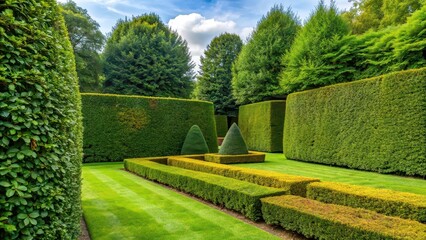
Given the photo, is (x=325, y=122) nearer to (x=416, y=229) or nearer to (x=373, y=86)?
(x=373, y=86)

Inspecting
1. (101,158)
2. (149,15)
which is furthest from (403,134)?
(149,15)

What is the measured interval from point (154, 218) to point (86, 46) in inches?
910

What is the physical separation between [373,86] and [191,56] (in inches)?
794

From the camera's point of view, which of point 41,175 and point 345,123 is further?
point 345,123

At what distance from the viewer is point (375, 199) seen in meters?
4.94

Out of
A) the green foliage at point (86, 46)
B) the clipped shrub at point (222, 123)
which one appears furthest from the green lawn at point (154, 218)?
the clipped shrub at point (222, 123)

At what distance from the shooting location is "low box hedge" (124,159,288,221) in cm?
542

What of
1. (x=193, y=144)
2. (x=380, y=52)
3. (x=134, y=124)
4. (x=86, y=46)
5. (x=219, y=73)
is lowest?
(x=193, y=144)

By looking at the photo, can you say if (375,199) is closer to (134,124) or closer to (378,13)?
(134,124)

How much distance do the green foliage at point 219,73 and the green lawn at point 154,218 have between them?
73.5 feet

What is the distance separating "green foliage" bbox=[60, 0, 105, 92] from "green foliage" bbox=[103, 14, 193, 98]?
0.85m

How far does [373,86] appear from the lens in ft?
36.1

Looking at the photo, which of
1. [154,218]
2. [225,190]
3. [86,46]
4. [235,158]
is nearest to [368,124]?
[235,158]

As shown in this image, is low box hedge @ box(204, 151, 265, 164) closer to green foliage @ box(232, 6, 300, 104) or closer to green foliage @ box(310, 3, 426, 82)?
green foliage @ box(310, 3, 426, 82)
